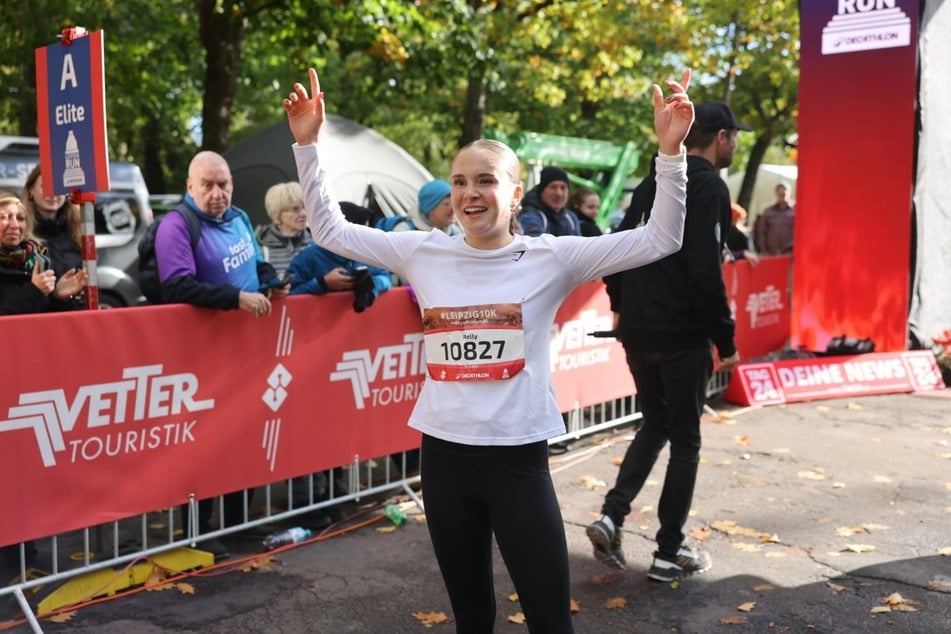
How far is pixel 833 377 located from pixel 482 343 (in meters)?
7.75

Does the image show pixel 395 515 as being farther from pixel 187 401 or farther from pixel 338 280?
pixel 187 401

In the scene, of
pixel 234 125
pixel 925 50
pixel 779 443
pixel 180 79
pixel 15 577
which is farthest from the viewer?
pixel 234 125

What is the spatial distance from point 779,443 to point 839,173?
4.03 metres

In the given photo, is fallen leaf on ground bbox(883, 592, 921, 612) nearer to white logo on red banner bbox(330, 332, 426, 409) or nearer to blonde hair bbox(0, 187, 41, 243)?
white logo on red banner bbox(330, 332, 426, 409)

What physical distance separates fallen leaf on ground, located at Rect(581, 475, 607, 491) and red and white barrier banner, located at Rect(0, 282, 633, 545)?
3.97ft

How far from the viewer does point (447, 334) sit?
311 centimetres

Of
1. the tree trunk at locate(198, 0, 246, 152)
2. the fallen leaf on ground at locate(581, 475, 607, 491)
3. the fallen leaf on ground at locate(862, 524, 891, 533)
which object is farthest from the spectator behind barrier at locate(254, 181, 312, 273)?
the tree trunk at locate(198, 0, 246, 152)

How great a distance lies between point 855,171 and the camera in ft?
35.2

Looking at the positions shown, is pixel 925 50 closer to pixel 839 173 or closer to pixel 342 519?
pixel 839 173

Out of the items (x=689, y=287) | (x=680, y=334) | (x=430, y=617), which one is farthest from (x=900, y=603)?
(x=430, y=617)

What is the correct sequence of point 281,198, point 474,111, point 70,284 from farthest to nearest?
1. point 474,111
2. point 281,198
3. point 70,284

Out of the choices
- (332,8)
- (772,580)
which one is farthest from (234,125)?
(772,580)

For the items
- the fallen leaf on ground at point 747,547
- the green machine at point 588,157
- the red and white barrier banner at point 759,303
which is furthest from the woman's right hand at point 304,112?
the green machine at point 588,157

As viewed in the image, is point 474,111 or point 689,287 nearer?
point 689,287
